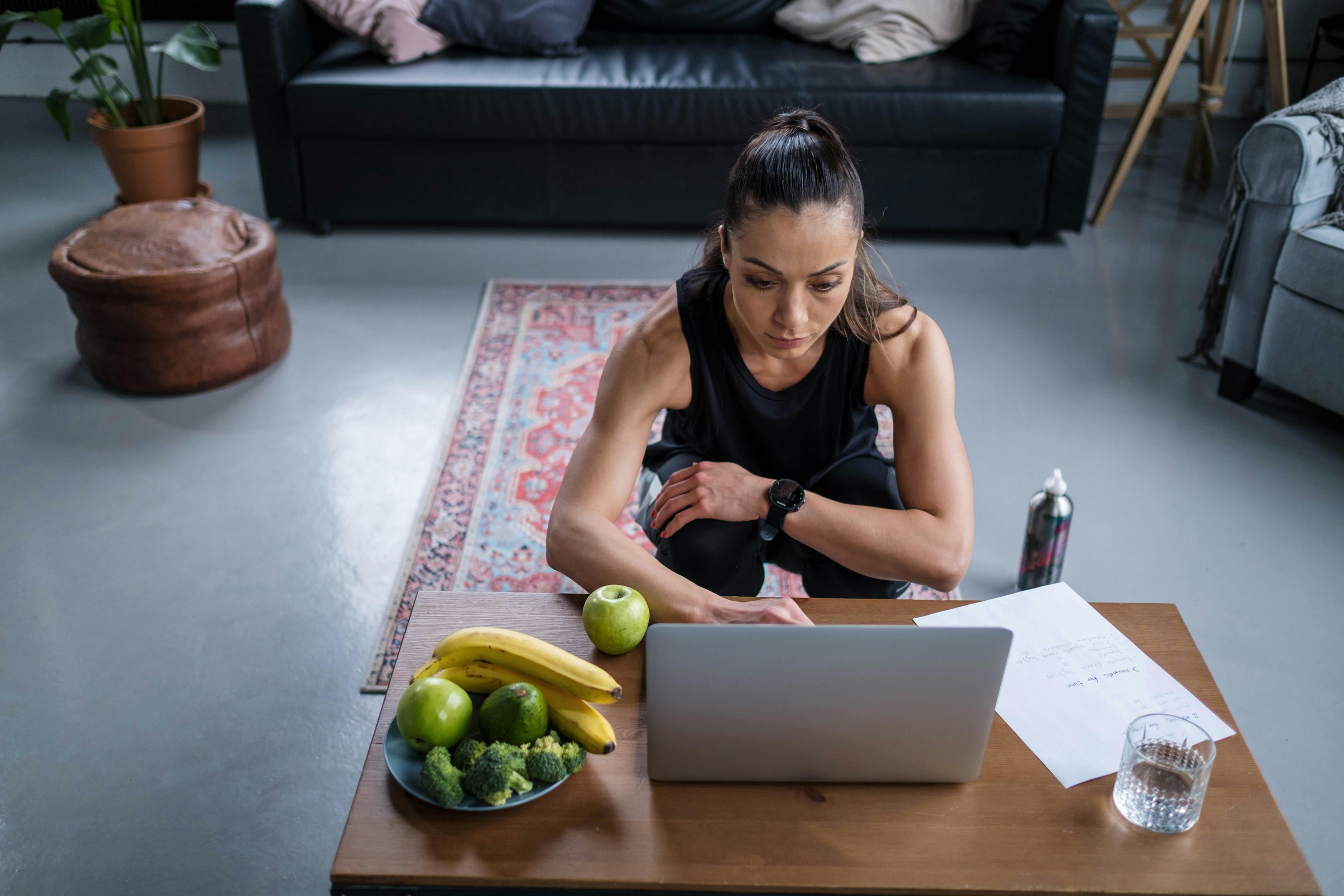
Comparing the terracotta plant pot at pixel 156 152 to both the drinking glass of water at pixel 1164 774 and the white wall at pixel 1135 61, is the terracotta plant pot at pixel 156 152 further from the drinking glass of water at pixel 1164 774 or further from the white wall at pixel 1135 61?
the drinking glass of water at pixel 1164 774

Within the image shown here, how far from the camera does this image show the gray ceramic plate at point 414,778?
1015mm

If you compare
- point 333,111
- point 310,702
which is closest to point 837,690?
point 310,702

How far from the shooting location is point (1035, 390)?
282 cm

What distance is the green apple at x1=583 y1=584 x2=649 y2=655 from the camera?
1.21 m

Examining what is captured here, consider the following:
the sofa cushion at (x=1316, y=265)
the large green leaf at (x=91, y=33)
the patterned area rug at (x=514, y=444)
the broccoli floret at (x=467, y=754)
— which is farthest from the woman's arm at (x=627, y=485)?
the large green leaf at (x=91, y=33)

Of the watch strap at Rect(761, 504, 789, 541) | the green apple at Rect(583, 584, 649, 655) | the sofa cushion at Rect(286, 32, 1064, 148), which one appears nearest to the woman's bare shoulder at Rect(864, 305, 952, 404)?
the watch strap at Rect(761, 504, 789, 541)

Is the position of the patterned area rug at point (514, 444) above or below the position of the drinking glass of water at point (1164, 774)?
below

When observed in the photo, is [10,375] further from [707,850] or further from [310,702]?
[707,850]

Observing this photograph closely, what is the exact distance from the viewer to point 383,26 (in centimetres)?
351

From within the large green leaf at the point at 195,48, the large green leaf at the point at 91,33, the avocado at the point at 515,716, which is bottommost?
the avocado at the point at 515,716

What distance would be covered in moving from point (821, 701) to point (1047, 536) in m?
1.23

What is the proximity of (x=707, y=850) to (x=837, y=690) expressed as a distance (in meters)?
Result: 0.20

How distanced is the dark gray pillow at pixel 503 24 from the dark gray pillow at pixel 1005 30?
1.39m

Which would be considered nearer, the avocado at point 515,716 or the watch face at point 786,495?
A: the avocado at point 515,716
